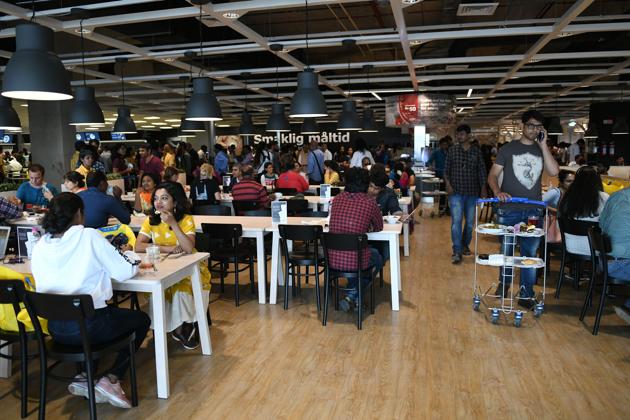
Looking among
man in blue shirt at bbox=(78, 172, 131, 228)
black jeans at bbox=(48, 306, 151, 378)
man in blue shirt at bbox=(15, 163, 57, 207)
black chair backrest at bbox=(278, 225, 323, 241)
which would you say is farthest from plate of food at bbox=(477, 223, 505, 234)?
man in blue shirt at bbox=(15, 163, 57, 207)

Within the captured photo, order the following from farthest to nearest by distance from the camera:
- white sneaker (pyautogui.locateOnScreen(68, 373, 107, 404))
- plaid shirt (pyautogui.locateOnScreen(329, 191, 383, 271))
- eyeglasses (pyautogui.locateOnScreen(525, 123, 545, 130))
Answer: eyeglasses (pyautogui.locateOnScreen(525, 123, 545, 130)) → plaid shirt (pyautogui.locateOnScreen(329, 191, 383, 271)) → white sneaker (pyautogui.locateOnScreen(68, 373, 107, 404))

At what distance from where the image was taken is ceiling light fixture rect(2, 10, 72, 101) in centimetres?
319

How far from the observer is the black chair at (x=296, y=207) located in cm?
658

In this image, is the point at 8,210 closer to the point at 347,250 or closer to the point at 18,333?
the point at 18,333

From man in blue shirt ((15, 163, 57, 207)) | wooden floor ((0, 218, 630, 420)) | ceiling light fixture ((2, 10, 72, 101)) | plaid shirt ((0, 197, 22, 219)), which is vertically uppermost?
ceiling light fixture ((2, 10, 72, 101))

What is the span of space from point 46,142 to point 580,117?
80.3 feet

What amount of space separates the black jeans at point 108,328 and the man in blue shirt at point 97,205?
5.74 ft

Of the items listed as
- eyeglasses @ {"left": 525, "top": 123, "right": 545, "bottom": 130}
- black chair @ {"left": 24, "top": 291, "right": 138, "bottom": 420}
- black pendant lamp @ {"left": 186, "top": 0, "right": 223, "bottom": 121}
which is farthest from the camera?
black pendant lamp @ {"left": 186, "top": 0, "right": 223, "bottom": 121}

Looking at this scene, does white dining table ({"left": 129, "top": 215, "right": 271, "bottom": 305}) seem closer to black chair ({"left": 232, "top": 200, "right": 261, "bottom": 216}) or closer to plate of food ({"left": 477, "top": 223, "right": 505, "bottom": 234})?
black chair ({"left": 232, "top": 200, "right": 261, "bottom": 216})

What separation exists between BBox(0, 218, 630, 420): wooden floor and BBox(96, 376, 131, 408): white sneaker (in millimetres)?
53

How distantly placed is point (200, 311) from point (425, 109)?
1083 cm

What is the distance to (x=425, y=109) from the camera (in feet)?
43.8

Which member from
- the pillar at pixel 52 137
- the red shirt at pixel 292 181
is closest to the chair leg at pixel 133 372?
the red shirt at pixel 292 181

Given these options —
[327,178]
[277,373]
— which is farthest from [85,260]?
[327,178]
